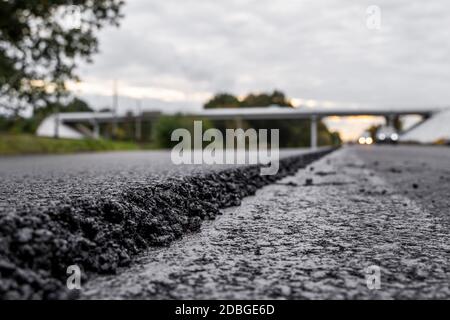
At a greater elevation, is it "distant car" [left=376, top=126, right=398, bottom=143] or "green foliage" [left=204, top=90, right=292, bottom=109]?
"green foliage" [left=204, top=90, right=292, bottom=109]

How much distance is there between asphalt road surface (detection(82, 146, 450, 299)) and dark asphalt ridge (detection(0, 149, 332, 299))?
92 mm

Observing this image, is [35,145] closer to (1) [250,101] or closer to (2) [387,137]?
(2) [387,137]

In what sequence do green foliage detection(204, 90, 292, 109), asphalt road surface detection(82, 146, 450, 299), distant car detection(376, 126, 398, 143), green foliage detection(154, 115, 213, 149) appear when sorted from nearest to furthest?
asphalt road surface detection(82, 146, 450, 299) < green foliage detection(154, 115, 213, 149) < distant car detection(376, 126, 398, 143) < green foliage detection(204, 90, 292, 109)

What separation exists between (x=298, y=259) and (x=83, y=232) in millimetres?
899

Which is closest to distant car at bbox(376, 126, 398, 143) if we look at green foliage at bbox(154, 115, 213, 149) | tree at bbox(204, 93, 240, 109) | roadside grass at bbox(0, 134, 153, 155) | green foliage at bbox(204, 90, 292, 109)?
green foliage at bbox(154, 115, 213, 149)

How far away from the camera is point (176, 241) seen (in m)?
2.46

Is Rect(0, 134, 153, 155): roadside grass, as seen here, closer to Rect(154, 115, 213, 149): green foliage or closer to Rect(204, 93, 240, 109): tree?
Rect(154, 115, 213, 149): green foliage

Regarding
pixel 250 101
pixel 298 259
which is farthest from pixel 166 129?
pixel 250 101

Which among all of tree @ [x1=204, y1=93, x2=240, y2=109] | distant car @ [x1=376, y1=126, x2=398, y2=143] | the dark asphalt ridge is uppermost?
tree @ [x1=204, y1=93, x2=240, y2=109]

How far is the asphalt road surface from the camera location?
1.63 metres

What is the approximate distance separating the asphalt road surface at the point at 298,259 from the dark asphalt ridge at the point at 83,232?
0.09 m

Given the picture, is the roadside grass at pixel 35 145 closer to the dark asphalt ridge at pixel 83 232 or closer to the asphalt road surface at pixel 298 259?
the dark asphalt ridge at pixel 83 232
